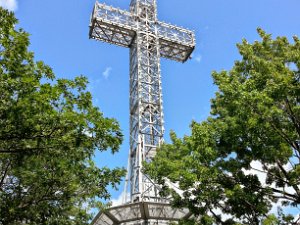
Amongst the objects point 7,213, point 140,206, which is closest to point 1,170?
point 7,213

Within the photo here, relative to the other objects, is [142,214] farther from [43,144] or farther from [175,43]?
[175,43]

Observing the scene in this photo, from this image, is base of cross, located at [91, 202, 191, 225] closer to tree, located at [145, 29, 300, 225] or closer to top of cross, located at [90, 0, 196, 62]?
tree, located at [145, 29, 300, 225]

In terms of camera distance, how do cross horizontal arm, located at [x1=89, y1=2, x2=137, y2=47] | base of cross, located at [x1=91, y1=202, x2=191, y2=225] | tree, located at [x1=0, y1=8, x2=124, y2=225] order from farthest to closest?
cross horizontal arm, located at [x1=89, y1=2, x2=137, y2=47] < base of cross, located at [x1=91, y1=202, x2=191, y2=225] < tree, located at [x1=0, y1=8, x2=124, y2=225]

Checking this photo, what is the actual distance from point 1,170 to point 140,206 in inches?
220

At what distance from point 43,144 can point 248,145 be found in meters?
5.46

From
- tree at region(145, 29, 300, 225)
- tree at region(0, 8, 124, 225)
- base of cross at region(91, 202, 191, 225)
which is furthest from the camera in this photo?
base of cross at region(91, 202, 191, 225)

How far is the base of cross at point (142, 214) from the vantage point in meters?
13.3

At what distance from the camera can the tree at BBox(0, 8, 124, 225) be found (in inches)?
278

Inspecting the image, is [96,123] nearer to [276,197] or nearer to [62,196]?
[62,196]

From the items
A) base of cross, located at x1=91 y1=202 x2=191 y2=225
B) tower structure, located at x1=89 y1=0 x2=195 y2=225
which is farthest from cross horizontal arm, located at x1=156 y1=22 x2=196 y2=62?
base of cross, located at x1=91 y1=202 x2=191 y2=225

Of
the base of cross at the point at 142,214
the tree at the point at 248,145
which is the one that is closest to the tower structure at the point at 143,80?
the base of cross at the point at 142,214

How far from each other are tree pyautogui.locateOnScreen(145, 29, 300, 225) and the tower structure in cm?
341

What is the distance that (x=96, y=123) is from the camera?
7672 mm

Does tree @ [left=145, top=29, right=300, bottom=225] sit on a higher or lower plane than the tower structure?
lower
